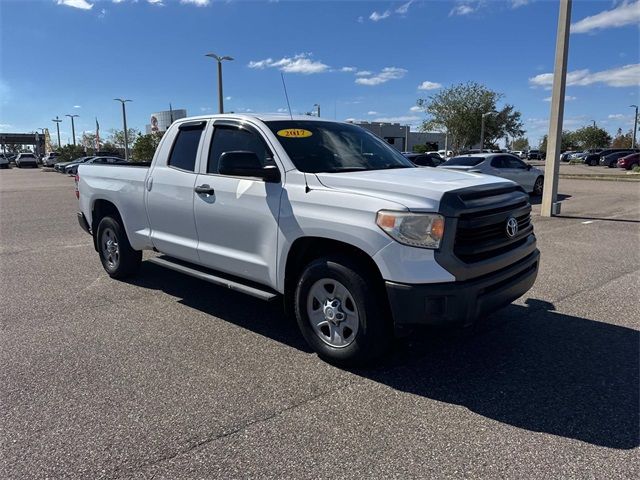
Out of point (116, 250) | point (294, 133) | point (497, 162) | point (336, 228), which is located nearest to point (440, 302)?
point (336, 228)

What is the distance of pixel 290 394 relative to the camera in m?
3.47

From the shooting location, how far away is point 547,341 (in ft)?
14.3

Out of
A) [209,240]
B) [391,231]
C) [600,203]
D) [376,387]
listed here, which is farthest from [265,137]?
[600,203]

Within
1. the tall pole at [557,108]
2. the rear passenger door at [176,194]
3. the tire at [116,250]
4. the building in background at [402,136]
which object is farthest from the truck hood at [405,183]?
the building in background at [402,136]

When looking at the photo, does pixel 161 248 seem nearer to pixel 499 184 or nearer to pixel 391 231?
pixel 391 231

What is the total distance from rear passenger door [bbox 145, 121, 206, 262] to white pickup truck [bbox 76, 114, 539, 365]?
2 centimetres

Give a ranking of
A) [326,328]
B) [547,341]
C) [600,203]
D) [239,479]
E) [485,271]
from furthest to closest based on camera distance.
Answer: [600,203] → [547,341] → [326,328] → [485,271] → [239,479]

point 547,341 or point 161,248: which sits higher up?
point 161,248

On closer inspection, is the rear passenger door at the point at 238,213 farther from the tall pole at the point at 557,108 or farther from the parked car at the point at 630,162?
the parked car at the point at 630,162

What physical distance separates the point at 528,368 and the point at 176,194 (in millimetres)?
3572

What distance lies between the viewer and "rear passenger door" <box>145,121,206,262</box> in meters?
4.93

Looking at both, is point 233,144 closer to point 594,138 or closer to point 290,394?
point 290,394

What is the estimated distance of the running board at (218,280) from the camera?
4.21 metres

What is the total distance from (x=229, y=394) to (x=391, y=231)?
1.58 metres
